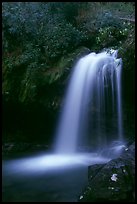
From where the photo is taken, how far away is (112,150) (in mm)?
9477

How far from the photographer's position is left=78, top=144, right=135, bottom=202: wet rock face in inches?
229

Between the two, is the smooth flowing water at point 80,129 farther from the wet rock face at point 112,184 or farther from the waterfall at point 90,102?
the wet rock face at point 112,184

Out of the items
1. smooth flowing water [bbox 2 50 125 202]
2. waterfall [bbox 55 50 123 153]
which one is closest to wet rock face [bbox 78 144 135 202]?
smooth flowing water [bbox 2 50 125 202]

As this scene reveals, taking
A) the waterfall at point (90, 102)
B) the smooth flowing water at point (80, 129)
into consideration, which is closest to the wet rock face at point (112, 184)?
the smooth flowing water at point (80, 129)

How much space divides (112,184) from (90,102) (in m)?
4.10

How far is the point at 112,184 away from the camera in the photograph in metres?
5.96

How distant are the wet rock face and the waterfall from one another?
329cm

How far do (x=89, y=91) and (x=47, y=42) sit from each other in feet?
7.82

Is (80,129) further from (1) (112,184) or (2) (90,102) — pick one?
(1) (112,184)

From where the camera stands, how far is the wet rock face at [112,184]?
5.82m

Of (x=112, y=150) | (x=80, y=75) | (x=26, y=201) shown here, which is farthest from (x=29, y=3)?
(x=26, y=201)

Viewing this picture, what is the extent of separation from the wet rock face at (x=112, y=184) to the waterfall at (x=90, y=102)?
3.29 meters

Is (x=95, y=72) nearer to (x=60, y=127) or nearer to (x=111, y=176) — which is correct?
(x=60, y=127)

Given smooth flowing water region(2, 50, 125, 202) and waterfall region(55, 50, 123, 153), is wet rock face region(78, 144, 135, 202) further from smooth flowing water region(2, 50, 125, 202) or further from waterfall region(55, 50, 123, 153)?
waterfall region(55, 50, 123, 153)
